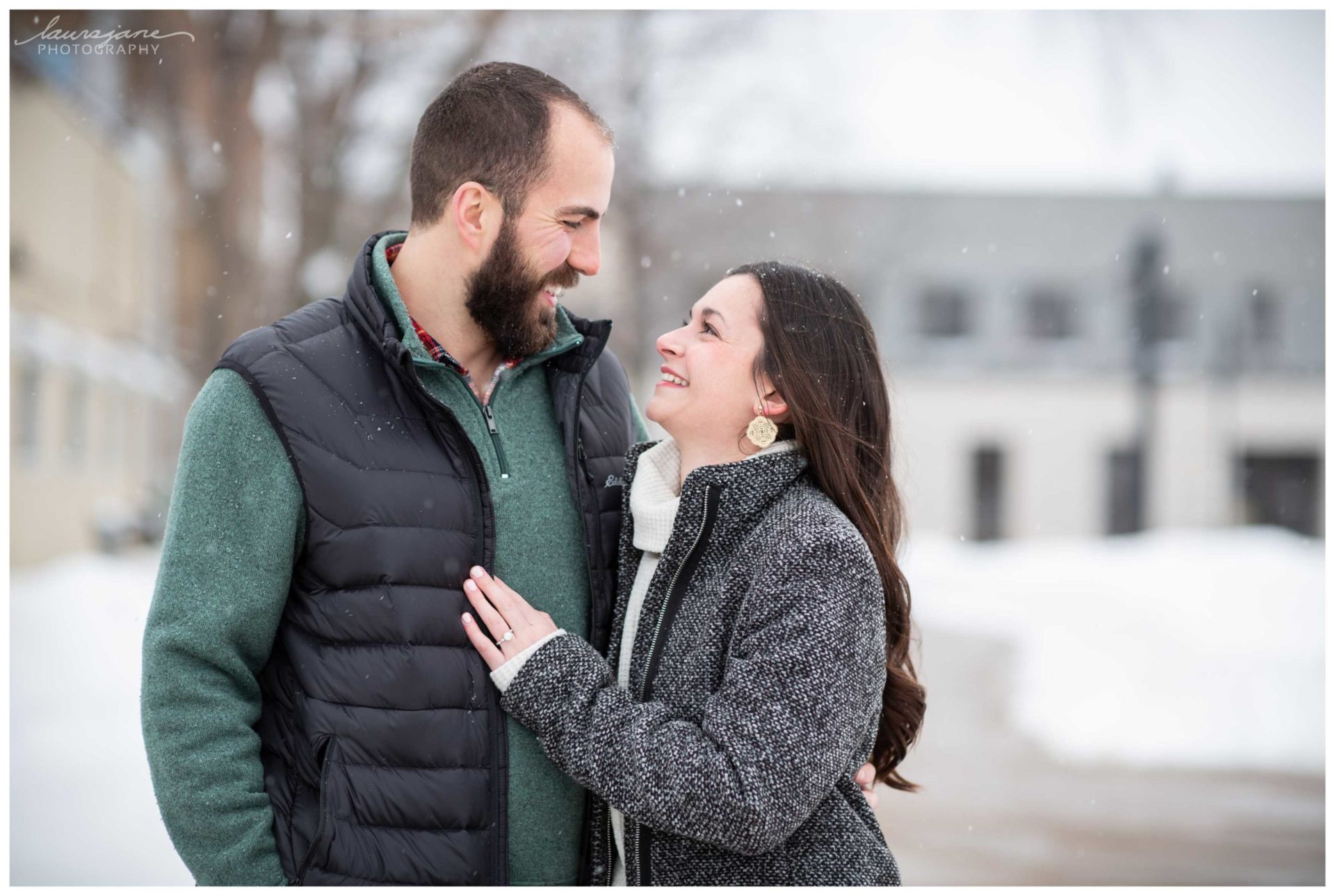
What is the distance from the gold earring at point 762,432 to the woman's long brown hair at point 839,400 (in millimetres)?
53

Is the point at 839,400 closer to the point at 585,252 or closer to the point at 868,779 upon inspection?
the point at 585,252

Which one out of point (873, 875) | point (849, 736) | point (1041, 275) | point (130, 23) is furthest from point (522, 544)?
point (1041, 275)

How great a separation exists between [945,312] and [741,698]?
27.8 meters

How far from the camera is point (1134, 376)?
27.9 m

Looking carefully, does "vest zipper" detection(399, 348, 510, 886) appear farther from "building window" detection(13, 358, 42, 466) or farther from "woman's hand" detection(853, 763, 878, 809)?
"building window" detection(13, 358, 42, 466)

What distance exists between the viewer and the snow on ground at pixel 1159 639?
8.01 meters

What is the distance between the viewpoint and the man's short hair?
2.78 metres

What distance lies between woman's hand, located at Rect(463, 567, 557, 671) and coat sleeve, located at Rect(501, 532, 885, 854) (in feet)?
0.23

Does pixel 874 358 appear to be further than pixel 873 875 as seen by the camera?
Yes

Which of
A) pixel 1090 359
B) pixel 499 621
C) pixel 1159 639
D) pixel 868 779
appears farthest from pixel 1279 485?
pixel 499 621

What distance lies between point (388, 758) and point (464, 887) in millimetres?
307

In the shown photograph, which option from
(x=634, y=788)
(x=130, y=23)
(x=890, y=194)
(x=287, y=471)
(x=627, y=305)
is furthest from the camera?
(x=890, y=194)

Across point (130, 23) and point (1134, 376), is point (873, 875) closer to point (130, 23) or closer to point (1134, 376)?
point (130, 23)

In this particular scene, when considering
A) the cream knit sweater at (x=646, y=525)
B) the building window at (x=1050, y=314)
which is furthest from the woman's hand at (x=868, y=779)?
the building window at (x=1050, y=314)
